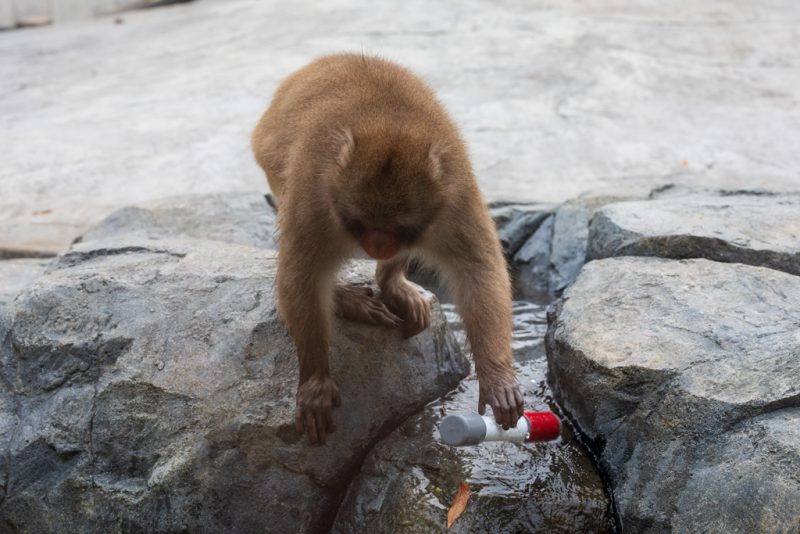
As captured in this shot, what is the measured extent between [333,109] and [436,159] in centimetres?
65

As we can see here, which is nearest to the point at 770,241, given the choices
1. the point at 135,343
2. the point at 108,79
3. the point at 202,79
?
the point at 135,343

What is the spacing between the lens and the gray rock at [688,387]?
2844 mm

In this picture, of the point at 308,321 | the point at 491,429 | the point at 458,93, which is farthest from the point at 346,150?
the point at 458,93

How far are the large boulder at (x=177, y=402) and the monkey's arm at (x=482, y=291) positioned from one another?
447 millimetres

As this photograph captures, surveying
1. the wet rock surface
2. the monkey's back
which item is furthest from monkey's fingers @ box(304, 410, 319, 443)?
the monkey's back

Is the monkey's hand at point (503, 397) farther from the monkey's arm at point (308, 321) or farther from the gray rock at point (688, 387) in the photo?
the monkey's arm at point (308, 321)

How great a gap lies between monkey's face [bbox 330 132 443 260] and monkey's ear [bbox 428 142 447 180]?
1cm

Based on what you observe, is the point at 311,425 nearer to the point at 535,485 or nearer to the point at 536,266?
the point at 535,485

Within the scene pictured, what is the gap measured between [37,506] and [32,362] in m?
0.63

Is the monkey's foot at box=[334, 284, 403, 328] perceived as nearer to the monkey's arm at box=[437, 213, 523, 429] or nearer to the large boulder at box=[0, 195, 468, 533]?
the large boulder at box=[0, 195, 468, 533]

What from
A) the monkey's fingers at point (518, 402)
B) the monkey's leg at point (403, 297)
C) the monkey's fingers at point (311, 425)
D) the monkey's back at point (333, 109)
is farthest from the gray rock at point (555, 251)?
the monkey's fingers at point (311, 425)

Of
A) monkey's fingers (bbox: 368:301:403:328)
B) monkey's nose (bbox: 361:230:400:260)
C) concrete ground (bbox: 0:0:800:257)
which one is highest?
monkey's nose (bbox: 361:230:400:260)

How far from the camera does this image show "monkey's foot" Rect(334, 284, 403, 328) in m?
4.11

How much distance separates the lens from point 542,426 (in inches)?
140
